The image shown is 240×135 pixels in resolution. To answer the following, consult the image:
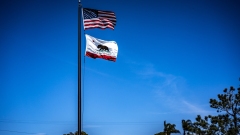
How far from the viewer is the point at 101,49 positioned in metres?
11.9

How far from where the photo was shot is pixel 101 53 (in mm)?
11891

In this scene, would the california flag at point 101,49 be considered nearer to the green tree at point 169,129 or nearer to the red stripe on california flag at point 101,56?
the red stripe on california flag at point 101,56

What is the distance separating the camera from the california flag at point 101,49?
11.4 m

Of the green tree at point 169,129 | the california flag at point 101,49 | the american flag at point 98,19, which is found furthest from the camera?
the green tree at point 169,129

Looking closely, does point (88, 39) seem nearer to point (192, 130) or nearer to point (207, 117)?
point (207, 117)

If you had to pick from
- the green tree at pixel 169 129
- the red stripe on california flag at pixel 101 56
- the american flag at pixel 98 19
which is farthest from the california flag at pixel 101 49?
the green tree at pixel 169 129

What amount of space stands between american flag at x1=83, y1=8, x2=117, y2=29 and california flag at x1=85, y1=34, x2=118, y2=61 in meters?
0.71

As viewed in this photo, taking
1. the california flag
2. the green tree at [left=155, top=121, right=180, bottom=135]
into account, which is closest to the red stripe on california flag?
the california flag

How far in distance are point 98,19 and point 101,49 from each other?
1.50m

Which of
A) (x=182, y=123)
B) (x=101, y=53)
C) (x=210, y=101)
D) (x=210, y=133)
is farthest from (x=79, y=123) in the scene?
(x=182, y=123)

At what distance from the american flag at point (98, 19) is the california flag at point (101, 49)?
708 millimetres

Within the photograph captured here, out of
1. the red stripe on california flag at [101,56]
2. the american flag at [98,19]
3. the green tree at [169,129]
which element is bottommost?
the green tree at [169,129]

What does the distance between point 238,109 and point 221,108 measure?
2.52 meters

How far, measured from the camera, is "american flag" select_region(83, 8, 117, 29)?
11641 mm
